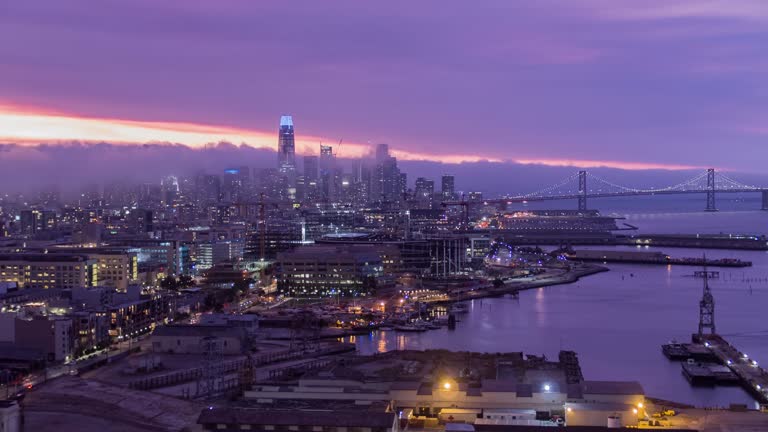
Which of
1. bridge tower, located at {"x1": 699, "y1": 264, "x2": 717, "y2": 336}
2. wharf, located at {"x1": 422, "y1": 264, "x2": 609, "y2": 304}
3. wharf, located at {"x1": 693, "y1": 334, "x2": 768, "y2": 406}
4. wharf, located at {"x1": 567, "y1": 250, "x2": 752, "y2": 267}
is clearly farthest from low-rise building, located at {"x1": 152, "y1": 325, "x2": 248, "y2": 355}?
wharf, located at {"x1": 567, "y1": 250, "x2": 752, "y2": 267}

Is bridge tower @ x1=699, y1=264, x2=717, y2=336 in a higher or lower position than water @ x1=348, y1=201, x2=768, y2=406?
higher

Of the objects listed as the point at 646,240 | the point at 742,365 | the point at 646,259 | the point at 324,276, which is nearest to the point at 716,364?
the point at 742,365

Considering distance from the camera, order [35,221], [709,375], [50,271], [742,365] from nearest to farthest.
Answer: [709,375], [742,365], [50,271], [35,221]

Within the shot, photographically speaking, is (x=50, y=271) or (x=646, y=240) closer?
(x=50, y=271)

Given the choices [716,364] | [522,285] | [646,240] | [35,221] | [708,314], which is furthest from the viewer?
[646,240]

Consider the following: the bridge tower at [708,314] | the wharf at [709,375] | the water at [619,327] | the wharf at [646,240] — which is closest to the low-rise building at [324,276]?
the water at [619,327]

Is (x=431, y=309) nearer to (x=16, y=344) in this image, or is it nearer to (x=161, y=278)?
(x=161, y=278)

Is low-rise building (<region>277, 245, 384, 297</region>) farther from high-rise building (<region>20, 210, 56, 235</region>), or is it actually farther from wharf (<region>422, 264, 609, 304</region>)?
high-rise building (<region>20, 210, 56, 235</region>)

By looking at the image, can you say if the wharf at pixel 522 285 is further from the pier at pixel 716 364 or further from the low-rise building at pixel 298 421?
the low-rise building at pixel 298 421

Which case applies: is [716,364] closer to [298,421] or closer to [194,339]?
[194,339]

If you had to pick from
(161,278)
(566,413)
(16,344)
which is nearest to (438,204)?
(161,278)
